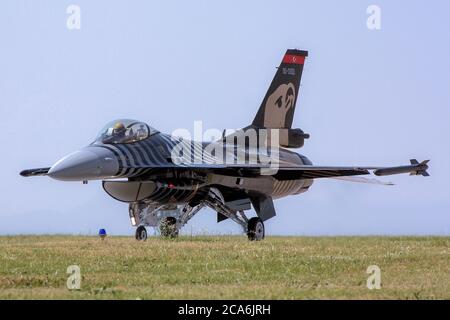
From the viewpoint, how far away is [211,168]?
97.9ft

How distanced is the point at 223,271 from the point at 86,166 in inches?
348

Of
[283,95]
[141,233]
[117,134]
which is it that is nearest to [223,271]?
[117,134]

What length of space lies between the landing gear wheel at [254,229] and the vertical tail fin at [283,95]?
4936 millimetres

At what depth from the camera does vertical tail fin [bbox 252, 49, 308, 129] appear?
3500 cm

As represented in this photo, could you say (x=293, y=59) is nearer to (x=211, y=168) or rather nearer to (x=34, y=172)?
(x=211, y=168)

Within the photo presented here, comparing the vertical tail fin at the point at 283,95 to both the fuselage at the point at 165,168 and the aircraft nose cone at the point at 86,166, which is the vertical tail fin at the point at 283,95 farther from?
the aircraft nose cone at the point at 86,166

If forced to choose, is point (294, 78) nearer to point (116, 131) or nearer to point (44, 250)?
point (116, 131)

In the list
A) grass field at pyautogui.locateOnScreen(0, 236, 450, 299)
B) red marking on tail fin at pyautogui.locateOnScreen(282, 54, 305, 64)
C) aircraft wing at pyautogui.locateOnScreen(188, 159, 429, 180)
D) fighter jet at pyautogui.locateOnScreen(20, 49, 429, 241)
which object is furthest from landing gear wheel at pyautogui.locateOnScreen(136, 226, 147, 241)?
red marking on tail fin at pyautogui.locateOnScreen(282, 54, 305, 64)

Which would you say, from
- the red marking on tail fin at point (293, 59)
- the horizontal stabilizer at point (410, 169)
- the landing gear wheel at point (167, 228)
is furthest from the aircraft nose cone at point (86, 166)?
the red marking on tail fin at point (293, 59)

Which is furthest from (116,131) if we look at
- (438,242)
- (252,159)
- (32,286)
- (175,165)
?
(32,286)

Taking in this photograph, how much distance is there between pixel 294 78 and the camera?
3603 centimetres

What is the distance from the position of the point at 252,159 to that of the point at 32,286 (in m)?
18.1

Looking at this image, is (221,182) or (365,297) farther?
(221,182)

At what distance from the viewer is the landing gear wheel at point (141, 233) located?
29547 mm
